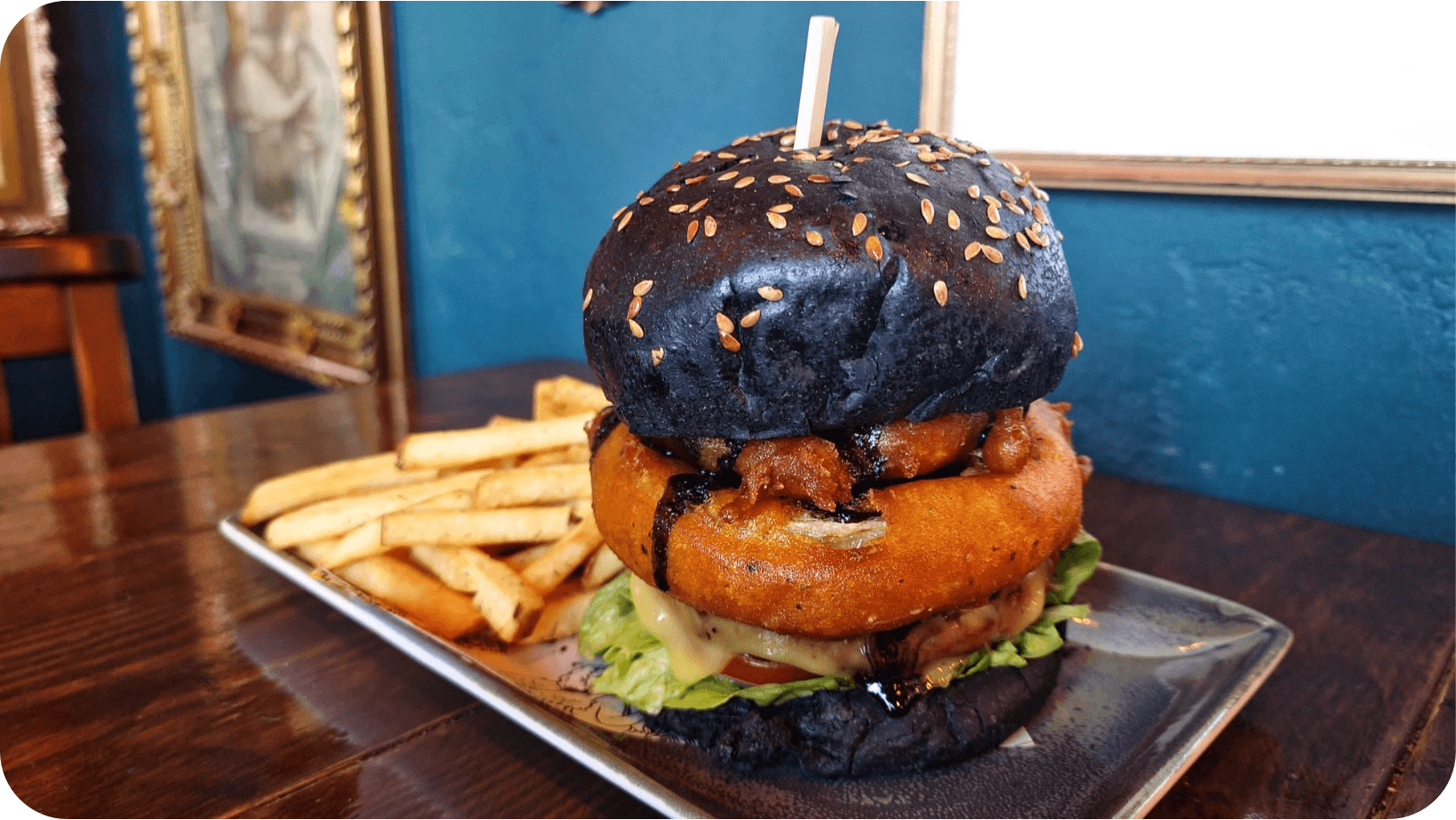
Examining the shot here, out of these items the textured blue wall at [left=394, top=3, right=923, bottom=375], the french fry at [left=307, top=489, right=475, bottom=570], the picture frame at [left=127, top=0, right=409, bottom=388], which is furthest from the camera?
the picture frame at [left=127, top=0, right=409, bottom=388]

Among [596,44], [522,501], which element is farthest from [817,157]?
[596,44]

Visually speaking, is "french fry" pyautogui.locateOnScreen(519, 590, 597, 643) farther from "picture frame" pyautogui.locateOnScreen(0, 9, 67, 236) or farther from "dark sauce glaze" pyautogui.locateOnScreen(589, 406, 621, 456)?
"picture frame" pyautogui.locateOnScreen(0, 9, 67, 236)

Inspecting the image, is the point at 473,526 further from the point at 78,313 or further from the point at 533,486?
the point at 78,313

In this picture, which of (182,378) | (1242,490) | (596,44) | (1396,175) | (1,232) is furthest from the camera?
(182,378)

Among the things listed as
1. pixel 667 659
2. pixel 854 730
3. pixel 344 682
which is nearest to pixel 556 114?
pixel 344 682

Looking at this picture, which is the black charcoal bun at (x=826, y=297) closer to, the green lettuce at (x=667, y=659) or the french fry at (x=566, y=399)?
the green lettuce at (x=667, y=659)

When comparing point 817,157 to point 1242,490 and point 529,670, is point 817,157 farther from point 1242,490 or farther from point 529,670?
point 1242,490

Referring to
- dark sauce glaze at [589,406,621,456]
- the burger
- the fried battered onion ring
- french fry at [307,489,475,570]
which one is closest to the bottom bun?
the burger
